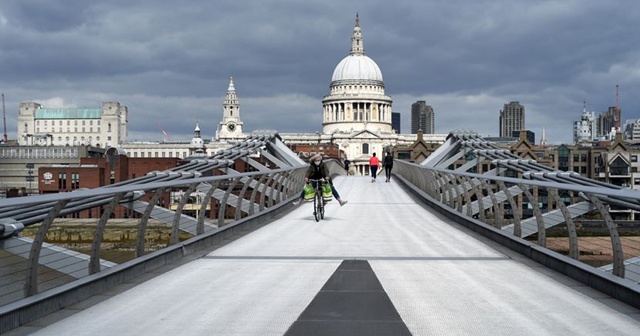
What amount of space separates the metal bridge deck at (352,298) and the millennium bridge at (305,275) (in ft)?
0.06

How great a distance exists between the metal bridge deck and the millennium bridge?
0.06 ft

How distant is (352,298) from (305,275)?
1817 mm

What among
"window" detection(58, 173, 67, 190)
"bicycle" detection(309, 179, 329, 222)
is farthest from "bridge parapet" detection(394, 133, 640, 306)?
"window" detection(58, 173, 67, 190)

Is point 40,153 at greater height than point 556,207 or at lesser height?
greater

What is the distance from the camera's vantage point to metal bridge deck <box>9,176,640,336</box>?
7656mm

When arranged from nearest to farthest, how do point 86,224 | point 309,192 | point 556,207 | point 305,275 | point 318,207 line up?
point 86,224
point 305,275
point 556,207
point 318,207
point 309,192

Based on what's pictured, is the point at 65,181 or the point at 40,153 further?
the point at 40,153

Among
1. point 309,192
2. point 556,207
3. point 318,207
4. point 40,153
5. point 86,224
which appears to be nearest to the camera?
point 86,224

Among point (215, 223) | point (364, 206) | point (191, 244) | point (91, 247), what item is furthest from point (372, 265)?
point (364, 206)

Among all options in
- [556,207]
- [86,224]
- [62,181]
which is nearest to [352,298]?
[86,224]

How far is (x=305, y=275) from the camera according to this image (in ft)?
35.7

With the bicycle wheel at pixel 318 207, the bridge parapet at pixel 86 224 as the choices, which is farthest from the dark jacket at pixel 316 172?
the bridge parapet at pixel 86 224

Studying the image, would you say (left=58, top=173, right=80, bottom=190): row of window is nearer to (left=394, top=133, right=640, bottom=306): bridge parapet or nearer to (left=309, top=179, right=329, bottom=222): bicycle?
(left=394, top=133, right=640, bottom=306): bridge parapet

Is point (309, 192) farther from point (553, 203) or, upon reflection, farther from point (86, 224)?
point (86, 224)
